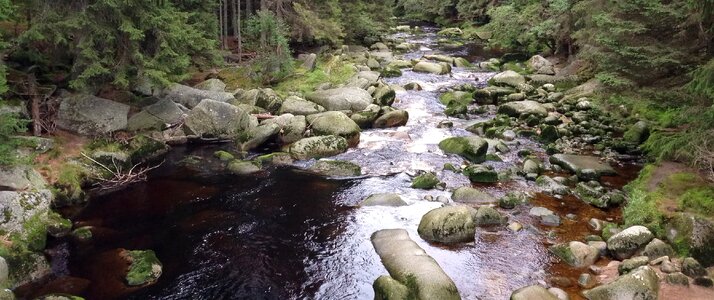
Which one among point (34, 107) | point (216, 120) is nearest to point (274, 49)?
point (216, 120)

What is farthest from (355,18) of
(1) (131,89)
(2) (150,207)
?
(2) (150,207)

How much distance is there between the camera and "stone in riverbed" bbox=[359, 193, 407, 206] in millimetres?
14078

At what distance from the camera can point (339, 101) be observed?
2311cm

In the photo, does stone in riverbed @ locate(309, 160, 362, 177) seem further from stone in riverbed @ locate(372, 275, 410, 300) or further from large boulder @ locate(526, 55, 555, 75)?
large boulder @ locate(526, 55, 555, 75)

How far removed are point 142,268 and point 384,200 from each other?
6552 millimetres

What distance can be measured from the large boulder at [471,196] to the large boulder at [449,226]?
179 centimetres

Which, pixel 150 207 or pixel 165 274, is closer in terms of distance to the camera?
pixel 165 274

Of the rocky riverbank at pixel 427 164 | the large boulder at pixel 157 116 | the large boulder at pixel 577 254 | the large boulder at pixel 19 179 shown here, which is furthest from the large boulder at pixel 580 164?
the large boulder at pixel 19 179

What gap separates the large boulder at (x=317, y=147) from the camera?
59.5 feet

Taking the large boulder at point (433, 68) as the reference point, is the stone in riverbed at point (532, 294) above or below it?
below

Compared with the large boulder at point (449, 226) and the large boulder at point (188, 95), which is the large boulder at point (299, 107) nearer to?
the large boulder at point (188, 95)

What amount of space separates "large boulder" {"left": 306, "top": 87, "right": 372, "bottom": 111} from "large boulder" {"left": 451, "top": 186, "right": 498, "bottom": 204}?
9695 mm

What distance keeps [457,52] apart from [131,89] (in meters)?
27.2

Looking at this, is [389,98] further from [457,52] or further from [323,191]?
[457,52]
